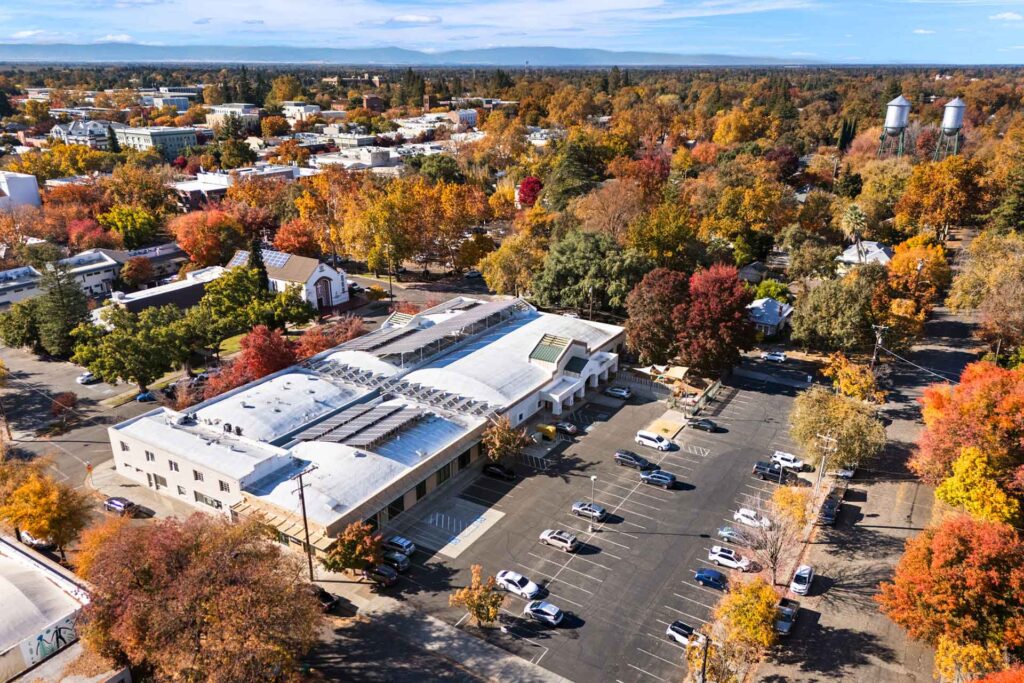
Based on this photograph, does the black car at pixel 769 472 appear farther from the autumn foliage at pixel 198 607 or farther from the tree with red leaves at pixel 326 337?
the tree with red leaves at pixel 326 337

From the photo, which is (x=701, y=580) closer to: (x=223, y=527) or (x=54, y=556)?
(x=223, y=527)

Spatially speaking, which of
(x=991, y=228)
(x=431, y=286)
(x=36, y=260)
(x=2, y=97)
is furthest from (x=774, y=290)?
(x=2, y=97)

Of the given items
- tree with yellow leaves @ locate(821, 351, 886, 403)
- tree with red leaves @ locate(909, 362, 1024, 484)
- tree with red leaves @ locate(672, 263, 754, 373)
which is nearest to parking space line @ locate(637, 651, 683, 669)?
tree with red leaves @ locate(909, 362, 1024, 484)

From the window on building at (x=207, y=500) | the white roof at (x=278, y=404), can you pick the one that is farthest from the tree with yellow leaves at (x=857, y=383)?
the window on building at (x=207, y=500)

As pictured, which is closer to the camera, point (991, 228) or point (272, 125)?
point (991, 228)

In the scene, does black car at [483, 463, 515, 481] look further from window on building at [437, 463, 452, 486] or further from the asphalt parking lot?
window on building at [437, 463, 452, 486]

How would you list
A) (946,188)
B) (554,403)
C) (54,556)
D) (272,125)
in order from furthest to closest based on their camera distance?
(272,125)
(946,188)
(554,403)
(54,556)
